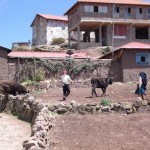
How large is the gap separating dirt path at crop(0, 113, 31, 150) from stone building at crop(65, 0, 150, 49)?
3437 cm

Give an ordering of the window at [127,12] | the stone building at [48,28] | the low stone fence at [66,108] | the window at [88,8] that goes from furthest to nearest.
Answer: the stone building at [48,28] → the window at [127,12] → the window at [88,8] → the low stone fence at [66,108]

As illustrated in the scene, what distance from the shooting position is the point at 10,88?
73.8 ft

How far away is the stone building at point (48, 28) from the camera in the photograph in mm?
70875

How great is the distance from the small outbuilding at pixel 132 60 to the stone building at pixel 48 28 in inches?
1295

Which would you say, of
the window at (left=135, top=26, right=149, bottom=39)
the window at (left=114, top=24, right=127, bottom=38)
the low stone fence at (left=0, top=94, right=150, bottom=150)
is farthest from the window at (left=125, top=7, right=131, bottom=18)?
the low stone fence at (left=0, top=94, right=150, bottom=150)

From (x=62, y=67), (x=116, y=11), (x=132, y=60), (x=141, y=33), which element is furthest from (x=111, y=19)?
(x=62, y=67)

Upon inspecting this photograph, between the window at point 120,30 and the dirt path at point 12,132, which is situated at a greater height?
the window at point 120,30

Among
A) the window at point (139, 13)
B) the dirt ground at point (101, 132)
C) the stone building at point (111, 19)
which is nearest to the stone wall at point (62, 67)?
the stone building at point (111, 19)

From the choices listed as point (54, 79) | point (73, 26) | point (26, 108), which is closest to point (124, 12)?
point (73, 26)

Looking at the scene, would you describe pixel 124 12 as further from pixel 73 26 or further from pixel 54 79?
pixel 54 79

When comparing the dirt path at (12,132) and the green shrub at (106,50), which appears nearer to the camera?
the dirt path at (12,132)

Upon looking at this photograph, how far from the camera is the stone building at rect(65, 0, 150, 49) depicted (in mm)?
52656

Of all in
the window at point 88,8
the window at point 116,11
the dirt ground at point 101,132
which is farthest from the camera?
the window at point 116,11

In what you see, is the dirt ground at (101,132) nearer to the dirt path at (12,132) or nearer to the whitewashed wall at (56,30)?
the dirt path at (12,132)
